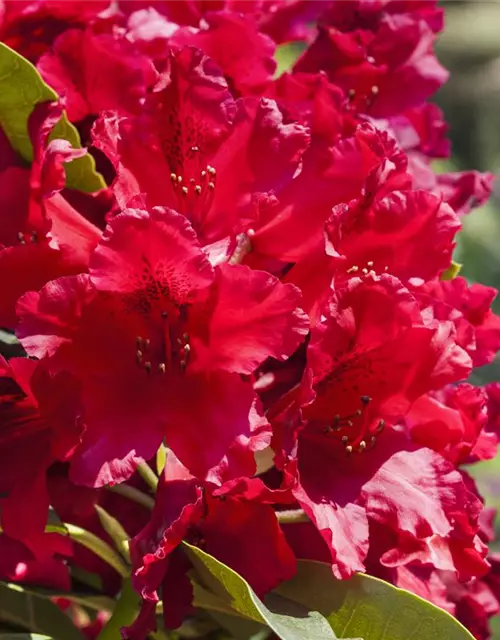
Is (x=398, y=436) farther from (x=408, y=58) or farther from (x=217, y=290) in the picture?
(x=408, y=58)

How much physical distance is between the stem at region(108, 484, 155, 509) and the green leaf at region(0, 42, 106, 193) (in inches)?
8.4

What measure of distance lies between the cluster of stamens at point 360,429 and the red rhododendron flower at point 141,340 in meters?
0.09

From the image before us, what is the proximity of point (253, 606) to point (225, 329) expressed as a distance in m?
0.17

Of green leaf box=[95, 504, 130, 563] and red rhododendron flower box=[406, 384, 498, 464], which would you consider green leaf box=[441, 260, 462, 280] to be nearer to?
red rhododendron flower box=[406, 384, 498, 464]

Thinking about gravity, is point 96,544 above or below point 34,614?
above

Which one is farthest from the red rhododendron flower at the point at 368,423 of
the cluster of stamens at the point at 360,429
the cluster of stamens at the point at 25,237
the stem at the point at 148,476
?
the cluster of stamens at the point at 25,237

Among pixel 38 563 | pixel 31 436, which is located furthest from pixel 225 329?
pixel 38 563

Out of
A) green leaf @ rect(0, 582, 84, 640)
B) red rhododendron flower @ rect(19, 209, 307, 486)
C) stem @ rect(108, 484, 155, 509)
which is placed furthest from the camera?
green leaf @ rect(0, 582, 84, 640)

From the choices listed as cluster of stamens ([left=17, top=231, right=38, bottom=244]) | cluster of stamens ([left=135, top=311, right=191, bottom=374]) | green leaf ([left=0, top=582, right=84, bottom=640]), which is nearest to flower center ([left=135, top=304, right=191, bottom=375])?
cluster of stamens ([left=135, top=311, right=191, bottom=374])

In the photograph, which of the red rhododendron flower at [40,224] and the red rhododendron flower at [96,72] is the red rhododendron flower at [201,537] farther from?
the red rhododendron flower at [96,72]

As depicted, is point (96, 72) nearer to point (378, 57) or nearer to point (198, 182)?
point (198, 182)

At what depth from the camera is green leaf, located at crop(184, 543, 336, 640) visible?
666mm

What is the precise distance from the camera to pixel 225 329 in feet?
2.23

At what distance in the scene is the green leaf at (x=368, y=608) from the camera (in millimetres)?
701
